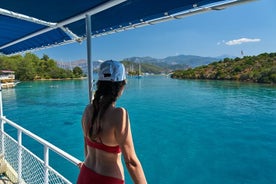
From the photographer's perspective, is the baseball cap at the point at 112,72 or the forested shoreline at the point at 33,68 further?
the forested shoreline at the point at 33,68

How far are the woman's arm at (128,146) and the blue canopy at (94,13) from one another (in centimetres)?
93

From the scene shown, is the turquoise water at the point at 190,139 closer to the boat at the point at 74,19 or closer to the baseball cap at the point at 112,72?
the boat at the point at 74,19

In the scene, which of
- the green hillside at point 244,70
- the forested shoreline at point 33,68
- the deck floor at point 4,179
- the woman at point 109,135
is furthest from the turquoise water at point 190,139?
the forested shoreline at point 33,68

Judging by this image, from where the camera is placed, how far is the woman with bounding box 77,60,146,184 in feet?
2.35

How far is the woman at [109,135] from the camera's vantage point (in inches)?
28.1

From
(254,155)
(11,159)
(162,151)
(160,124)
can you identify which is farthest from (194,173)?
(160,124)

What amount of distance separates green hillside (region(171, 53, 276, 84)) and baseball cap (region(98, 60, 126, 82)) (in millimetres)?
33835

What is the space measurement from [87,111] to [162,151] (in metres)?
6.52

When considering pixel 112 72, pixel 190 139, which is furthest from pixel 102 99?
pixel 190 139

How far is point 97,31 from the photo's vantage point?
2357 mm

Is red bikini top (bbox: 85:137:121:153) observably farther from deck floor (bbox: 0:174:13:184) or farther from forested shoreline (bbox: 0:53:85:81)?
forested shoreline (bbox: 0:53:85:81)

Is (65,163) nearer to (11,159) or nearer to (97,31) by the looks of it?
(11,159)

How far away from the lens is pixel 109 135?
0.72 meters

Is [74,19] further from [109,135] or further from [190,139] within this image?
[190,139]
